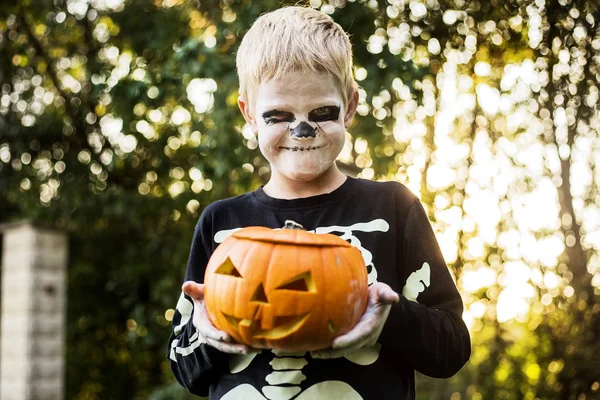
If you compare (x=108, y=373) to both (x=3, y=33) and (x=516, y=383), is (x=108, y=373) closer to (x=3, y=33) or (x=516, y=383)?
(x=3, y=33)

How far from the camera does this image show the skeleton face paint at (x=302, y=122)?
1768mm

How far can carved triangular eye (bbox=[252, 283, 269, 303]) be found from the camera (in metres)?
1.57

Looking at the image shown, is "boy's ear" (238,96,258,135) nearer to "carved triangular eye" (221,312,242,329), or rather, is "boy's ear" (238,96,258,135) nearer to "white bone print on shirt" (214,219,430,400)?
"white bone print on shirt" (214,219,430,400)

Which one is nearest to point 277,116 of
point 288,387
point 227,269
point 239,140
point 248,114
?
point 248,114

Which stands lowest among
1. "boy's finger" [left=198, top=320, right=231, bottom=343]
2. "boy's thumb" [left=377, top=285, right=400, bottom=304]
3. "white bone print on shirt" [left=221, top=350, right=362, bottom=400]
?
"white bone print on shirt" [left=221, top=350, right=362, bottom=400]

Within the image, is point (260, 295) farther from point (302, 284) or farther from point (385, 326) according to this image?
point (385, 326)

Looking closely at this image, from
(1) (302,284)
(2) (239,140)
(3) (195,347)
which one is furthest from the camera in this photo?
(2) (239,140)

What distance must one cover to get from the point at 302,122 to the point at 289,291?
17.8 inches

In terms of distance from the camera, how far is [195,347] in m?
1.76

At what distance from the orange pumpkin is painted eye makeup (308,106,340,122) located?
32 centimetres

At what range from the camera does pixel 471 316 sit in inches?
218

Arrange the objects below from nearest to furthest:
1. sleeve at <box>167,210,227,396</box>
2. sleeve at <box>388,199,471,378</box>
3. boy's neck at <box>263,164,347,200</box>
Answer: sleeve at <box>388,199,471,378</box> → sleeve at <box>167,210,227,396</box> → boy's neck at <box>263,164,347,200</box>

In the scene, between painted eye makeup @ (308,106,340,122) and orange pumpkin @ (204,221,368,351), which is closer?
orange pumpkin @ (204,221,368,351)

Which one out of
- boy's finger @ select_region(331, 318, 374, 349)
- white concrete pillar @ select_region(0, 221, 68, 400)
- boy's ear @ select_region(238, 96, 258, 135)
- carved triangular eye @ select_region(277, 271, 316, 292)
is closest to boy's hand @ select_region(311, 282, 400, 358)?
boy's finger @ select_region(331, 318, 374, 349)
